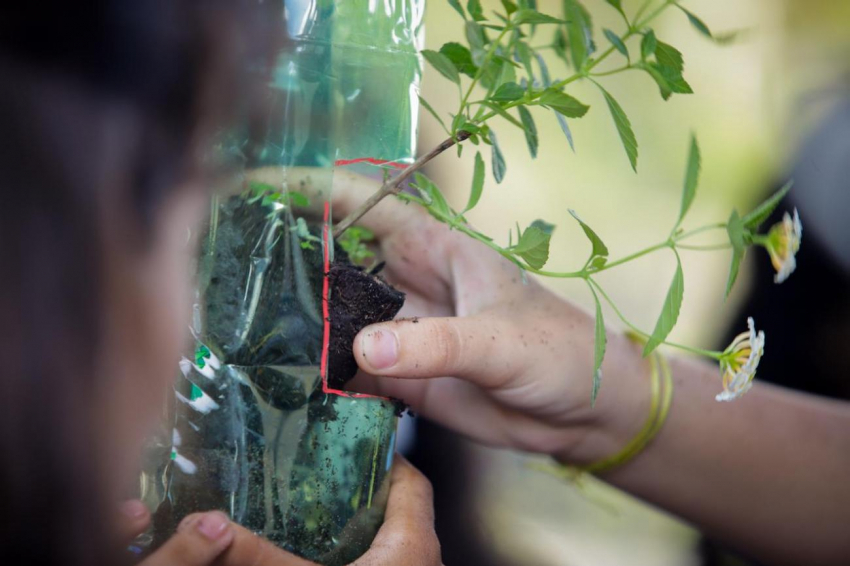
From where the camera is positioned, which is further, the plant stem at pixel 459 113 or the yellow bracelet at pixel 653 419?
the yellow bracelet at pixel 653 419

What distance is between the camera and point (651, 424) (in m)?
0.76

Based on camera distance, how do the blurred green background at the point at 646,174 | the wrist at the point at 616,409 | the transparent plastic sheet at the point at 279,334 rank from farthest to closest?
the blurred green background at the point at 646,174 < the wrist at the point at 616,409 < the transparent plastic sheet at the point at 279,334

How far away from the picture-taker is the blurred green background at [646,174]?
1307 millimetres

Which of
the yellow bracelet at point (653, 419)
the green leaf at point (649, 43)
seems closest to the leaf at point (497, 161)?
the green leaf at point (649, 43)

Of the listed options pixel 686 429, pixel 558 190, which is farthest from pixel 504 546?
pixel 558 190

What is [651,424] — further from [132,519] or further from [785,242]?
[132,519]

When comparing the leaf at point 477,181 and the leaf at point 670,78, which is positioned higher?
the leaf at point 670,78

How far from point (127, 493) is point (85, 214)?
185 millimetres

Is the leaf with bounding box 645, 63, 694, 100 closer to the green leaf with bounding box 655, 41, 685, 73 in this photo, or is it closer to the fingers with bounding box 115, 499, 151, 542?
the green leaf with bounding box 655, 41, 685, 73

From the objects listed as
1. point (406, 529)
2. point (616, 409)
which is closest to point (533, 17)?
point (406, 529)

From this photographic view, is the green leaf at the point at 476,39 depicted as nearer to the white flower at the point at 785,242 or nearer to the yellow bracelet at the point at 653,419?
the white flower at the point at 785,242

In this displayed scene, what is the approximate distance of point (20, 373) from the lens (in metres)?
0.35

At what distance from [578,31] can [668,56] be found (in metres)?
0.05

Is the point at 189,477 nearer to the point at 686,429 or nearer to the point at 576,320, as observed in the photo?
the point at 576,320
